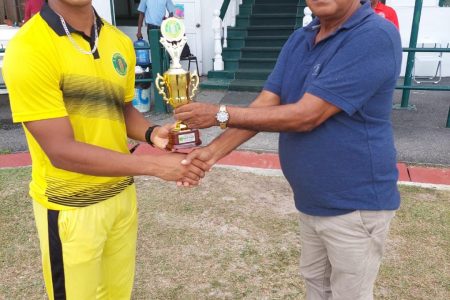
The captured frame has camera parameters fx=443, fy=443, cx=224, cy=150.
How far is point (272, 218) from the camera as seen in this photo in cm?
384

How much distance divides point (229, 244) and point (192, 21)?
619cm

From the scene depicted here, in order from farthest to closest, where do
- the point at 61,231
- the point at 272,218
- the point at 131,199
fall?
the point at 272,218, the point at 131,199, the point at 61,231

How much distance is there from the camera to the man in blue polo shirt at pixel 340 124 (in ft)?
5.62

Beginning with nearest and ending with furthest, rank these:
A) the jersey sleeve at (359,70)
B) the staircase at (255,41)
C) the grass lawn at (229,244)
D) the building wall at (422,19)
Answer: the jersey sleeve at (359,70)
the grass lawn at (229,244)
the staircase at (255,41)
the building wall at (422,19)

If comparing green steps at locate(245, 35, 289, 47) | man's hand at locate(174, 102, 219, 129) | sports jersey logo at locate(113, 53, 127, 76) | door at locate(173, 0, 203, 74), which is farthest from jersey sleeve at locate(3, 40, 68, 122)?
door at locate(173, 0, 203, 74)

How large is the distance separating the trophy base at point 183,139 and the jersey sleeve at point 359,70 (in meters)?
0.66

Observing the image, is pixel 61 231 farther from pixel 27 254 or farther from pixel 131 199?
pixel 27 254

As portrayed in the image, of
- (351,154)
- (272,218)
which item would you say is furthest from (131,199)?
(272,218)

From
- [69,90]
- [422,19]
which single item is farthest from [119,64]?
[422,19]

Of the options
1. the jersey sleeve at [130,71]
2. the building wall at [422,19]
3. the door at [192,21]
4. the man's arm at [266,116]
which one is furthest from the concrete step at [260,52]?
the jersey sleeve at [130,71]

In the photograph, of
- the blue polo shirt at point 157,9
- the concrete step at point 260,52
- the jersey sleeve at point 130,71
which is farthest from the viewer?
the concrete step at point 260,52

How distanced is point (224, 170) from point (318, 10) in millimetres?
3179

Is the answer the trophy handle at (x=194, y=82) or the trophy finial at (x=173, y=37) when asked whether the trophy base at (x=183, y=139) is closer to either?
the trophy handle at (x=194, y=82)

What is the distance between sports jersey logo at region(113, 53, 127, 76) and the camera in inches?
72.9
